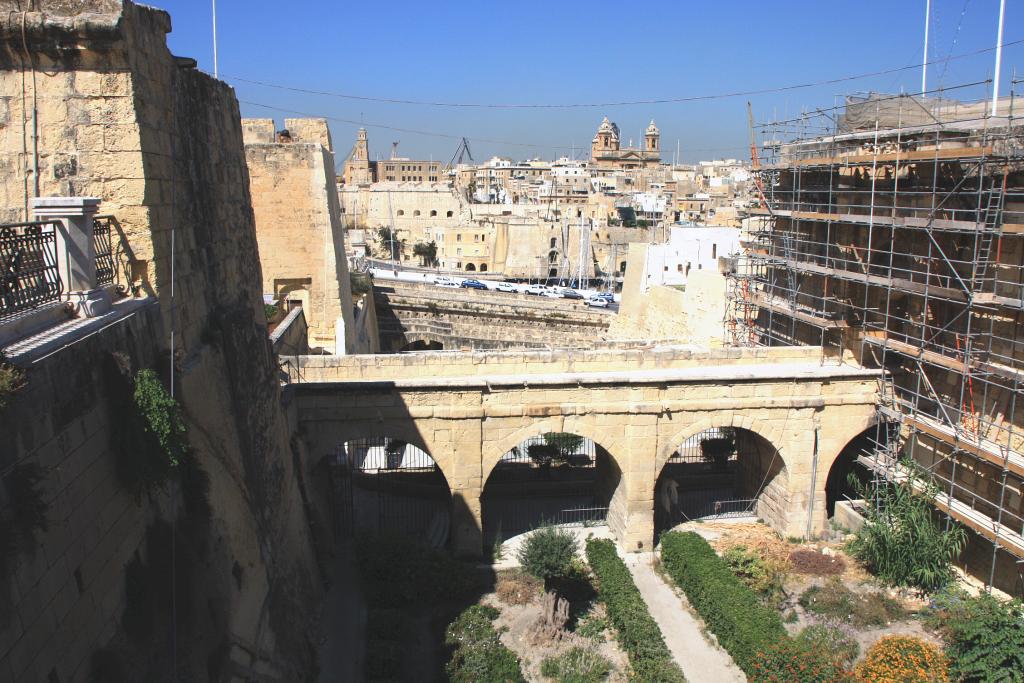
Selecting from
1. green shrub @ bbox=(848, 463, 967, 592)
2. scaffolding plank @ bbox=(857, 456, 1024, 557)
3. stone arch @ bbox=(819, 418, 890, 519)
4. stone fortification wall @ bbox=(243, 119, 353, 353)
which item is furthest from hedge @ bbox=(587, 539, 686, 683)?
stone fortification wall @ bbox=(243, 119, 353, 353)

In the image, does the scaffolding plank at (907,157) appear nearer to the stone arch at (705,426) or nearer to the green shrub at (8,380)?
the stone arch at (705,426)

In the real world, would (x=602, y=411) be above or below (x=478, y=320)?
above

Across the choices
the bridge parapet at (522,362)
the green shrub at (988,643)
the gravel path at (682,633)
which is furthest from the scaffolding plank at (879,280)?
the gravel path at (682,633)

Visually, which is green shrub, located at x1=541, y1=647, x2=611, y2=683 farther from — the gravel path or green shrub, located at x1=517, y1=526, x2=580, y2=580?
green shrub, located at x1=517, y1=526, x2=580, y2=580

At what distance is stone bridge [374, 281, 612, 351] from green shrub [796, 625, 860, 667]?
1679cm

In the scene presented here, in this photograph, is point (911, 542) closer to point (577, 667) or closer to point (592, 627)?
point (592, 627)

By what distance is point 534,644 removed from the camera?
10414mm

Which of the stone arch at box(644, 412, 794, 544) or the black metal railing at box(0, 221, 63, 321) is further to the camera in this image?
the stone arch at box(644, 412, 794, 544)

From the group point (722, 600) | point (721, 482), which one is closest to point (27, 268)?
point (722, 600)

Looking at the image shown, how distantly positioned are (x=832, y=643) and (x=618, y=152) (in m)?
117

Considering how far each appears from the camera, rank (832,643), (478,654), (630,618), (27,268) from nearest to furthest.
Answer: (27,268) → (478,654) → (832,643) → (630,618)

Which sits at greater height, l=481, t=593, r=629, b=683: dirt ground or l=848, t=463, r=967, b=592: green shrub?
l=848, t=463, r=967, b=592: green shrub

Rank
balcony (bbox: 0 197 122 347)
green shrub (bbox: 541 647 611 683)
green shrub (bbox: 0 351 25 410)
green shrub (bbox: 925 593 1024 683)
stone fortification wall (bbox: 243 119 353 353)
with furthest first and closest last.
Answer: stone fortification wall (bbox: 243 119 353 353) → green shrub (bbox: 541 647 611 683) → green shrub (bbox: 925 593 1024 683) → balcony (bbox: 0 197 122 347) → green shrub (bbox: 0 351 25 410)

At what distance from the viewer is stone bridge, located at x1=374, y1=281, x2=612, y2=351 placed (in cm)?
2723
